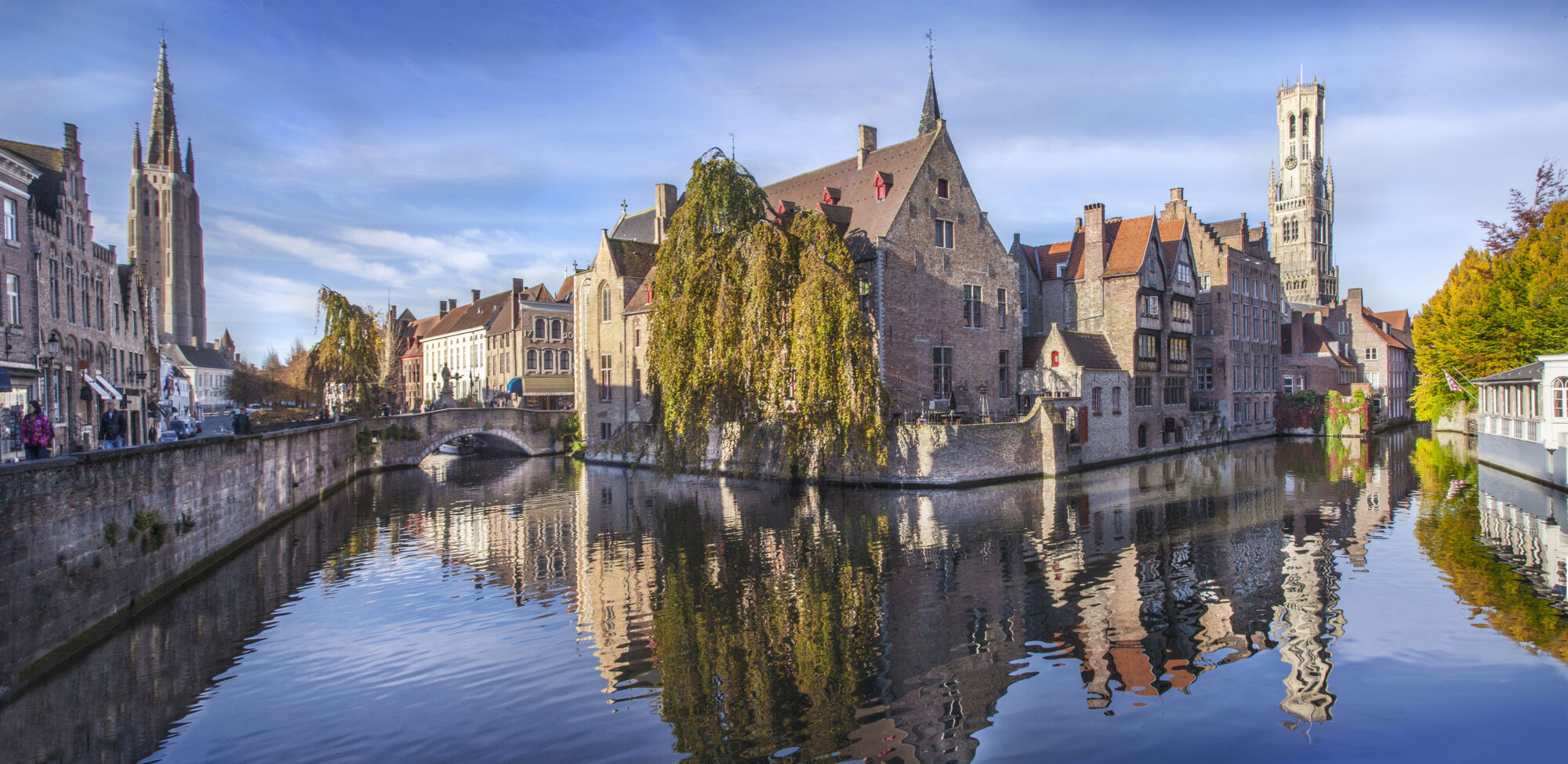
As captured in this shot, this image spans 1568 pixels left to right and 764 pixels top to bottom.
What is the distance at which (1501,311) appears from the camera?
120ft

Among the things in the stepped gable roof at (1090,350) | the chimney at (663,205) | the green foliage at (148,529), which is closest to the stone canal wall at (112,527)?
the green foliage at (148,529)

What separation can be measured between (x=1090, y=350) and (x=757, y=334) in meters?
17.8

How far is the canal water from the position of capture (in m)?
9.18

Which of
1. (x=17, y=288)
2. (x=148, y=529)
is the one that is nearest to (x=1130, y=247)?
(x=148, y=529)

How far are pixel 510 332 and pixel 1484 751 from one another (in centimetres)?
5979

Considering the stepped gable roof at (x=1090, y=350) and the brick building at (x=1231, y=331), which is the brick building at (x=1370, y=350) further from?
the stepped gable roof at (x=1090, y=350)

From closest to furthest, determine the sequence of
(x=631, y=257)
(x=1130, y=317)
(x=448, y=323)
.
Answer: (x=1130, y=317)
(x=631, y=257)
(x=448, y=323)

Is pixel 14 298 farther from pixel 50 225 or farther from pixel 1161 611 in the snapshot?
pixel 1161 611

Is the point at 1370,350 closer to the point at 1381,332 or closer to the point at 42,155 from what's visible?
the point at 1381,332

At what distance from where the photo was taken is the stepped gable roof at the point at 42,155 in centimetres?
2612

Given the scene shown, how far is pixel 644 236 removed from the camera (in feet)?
166

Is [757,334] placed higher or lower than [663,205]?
lower

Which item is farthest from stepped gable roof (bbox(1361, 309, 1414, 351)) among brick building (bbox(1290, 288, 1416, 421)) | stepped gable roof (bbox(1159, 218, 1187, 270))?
stepped gable roof (bbox(1159, 218, 1187, 270))

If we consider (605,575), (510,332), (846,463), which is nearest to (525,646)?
(605,575)
